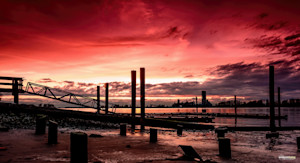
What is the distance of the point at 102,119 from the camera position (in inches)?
1011

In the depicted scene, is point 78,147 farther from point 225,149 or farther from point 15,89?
point 15,89

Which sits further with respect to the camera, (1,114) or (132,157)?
(1,114)

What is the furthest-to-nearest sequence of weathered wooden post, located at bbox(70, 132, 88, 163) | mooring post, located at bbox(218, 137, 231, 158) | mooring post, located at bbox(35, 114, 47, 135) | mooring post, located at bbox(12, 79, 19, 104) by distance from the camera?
mooring post, located at bbox(12, 79, 19, 104) → mooring post, located at bbox(35, 114, 47, 135) → mooring post, located at bbox(218, 137, 231, 158) → weathered wooden post, located at bbox(70, 132, 88, 163)

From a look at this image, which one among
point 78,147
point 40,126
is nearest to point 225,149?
point 78,147

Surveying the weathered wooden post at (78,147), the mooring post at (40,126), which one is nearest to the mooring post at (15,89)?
the mooring post at (40,126)

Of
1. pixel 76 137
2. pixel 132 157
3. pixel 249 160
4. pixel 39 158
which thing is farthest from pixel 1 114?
pixel 249 160

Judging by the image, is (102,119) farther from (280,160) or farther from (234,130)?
(280,160)

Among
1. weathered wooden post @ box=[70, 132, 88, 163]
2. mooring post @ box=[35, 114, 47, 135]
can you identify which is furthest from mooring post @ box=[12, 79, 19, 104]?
weathered wooden post @ box=[70, 132, 88, 163]

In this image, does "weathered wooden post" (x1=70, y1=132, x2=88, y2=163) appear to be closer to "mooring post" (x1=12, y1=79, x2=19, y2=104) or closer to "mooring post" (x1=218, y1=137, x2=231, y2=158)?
"mooring post" (x1=218, y1=137, x2=231, y2=158)

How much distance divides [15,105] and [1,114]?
6.39 feet

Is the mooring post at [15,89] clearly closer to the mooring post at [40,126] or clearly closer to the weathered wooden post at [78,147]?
the mooring post at [40,126]

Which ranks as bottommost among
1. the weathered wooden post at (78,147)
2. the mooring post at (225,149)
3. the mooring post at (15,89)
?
the mooring post at (225,149)

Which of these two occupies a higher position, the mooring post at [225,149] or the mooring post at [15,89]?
the mooring post at [15,89]

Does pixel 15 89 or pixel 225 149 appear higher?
pixel 15 89
